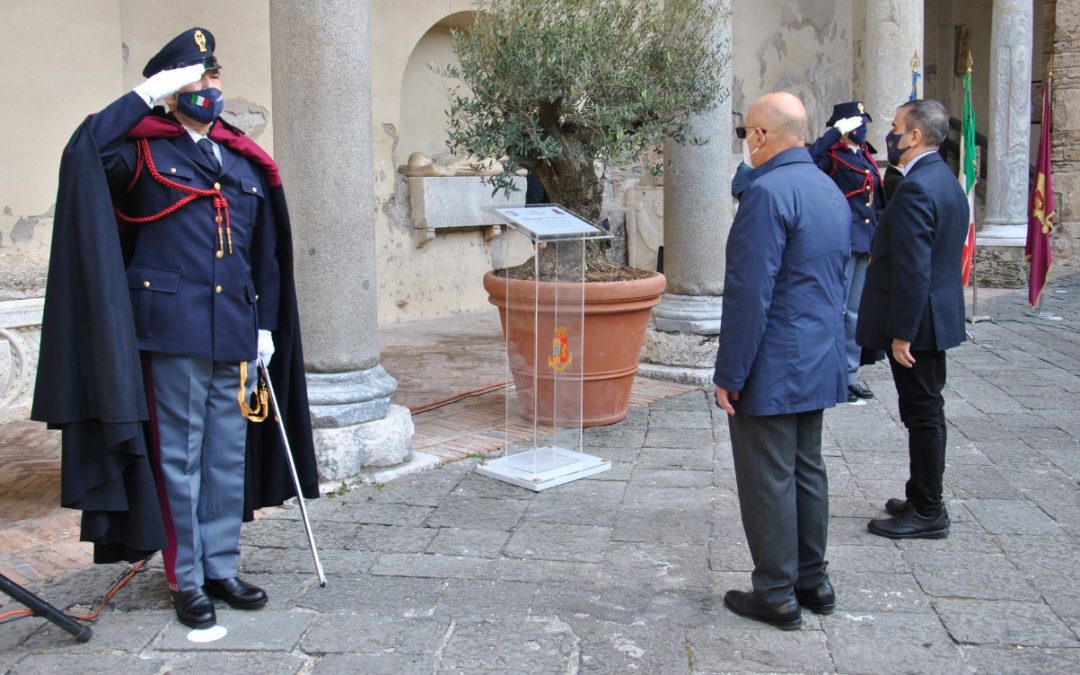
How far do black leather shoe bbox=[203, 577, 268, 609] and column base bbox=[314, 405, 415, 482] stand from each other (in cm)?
107

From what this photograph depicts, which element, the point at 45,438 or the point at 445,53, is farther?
the point at 445,53

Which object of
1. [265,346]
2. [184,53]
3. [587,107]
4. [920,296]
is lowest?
[265,346]

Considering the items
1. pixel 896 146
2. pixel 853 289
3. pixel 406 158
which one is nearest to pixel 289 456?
pixel 896 146

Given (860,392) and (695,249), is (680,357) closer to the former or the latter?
(695,249)

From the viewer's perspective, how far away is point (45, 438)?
5.45 m

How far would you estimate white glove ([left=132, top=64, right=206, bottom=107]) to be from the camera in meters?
3.00

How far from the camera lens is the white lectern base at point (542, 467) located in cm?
475

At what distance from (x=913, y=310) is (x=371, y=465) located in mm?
2347

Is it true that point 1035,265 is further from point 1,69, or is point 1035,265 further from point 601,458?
point 1,69

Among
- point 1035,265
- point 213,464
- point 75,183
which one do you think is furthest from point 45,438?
point 1035,265

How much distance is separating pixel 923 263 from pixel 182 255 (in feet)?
8.29

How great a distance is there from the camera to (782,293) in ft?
10.3

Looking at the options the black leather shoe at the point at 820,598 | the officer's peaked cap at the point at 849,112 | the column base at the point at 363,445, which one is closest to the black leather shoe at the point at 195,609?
the column base at the point at 363,445

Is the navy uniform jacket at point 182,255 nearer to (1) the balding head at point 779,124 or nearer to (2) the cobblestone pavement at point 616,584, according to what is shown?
(2) the cobblestone pavement at point 616,584
